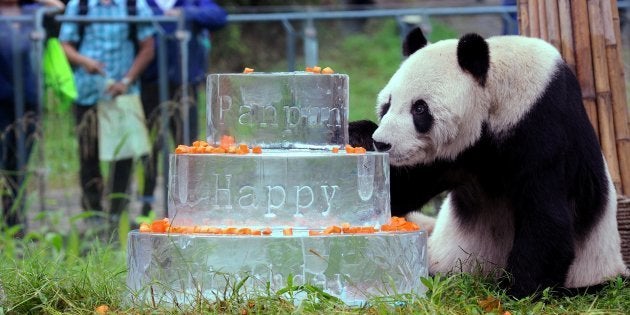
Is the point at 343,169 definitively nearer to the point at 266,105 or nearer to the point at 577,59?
the point at 266,105

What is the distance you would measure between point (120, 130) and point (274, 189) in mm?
4461

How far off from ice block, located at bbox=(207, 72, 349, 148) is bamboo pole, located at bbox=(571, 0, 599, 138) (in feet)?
6.16

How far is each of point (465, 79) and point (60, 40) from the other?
15.9ft

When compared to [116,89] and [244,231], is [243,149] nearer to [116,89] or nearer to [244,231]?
[244,231]

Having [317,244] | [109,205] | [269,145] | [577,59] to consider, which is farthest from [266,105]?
[109,205]

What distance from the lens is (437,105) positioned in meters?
4.45

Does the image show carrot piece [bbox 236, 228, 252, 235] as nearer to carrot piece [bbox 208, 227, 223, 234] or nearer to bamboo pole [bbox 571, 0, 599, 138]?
carrot piece [bbox 208, 227, 223, 234]

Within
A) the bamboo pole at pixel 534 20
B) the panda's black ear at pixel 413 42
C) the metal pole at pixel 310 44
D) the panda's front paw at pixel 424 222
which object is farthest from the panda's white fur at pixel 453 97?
the metal pole at pixel 310 44

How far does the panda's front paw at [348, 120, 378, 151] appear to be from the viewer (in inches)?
192

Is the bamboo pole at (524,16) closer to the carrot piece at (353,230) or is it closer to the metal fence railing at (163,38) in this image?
the carrot piece at (353,230)

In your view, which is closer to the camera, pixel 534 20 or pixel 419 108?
pixel 419 108

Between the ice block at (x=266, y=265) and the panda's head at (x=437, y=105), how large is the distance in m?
0.53

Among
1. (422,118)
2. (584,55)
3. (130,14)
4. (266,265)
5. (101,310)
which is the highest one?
(130,14)

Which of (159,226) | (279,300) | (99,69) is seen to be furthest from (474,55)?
(99,69)
